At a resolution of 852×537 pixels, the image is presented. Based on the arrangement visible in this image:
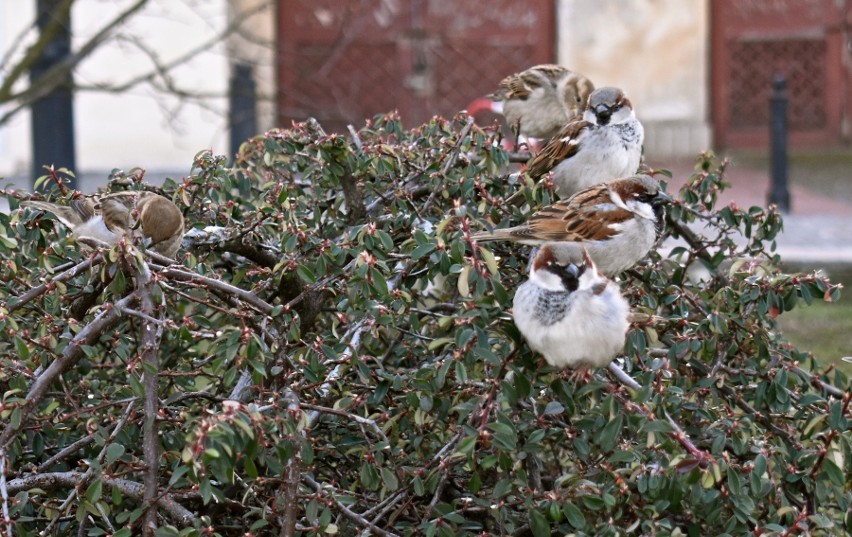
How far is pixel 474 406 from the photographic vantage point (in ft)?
8.82

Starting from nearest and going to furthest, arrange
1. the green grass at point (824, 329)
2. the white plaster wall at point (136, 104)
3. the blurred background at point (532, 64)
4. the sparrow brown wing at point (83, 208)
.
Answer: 1. the sparrow brown wing at point (83, 208)
2. the green grass at point (824, 329)
3. the white plaster wall at point (136, 104)
4. the blurred background at point (532, 64)

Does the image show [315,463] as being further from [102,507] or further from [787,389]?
[787,389]

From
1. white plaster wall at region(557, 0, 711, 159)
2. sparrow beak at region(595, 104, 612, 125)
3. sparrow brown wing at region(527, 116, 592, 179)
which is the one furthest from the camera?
white plaster wall at region(557, 0, 711, 159)

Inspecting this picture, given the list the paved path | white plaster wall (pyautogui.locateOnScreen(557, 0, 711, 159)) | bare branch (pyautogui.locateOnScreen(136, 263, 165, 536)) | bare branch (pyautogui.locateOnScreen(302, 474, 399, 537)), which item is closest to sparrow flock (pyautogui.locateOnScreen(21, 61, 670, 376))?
bare branch (pyautogui.locateOnScreen(136, 263, 165, 536))

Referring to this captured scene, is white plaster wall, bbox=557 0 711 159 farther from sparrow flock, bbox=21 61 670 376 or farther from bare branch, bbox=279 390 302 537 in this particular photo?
bare branch, bbox=279 390 302 537

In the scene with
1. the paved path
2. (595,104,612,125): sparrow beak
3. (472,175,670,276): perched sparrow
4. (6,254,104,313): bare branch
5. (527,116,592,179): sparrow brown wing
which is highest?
(595,104,612,125): sparrow beak

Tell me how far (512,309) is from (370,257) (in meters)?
0.32

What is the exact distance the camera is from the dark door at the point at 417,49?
15.3 meters

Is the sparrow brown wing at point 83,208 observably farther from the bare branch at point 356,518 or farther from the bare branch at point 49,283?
the bare branch at point 356,518

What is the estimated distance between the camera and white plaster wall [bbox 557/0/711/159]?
50.7ft

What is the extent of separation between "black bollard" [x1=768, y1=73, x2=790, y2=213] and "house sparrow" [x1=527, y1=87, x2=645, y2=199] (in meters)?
8.41

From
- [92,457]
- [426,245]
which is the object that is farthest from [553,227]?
[92,457]

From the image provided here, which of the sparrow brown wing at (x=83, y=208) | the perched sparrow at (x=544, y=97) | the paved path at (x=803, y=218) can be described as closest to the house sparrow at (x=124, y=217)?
the sparrow brown wing at (x=83, y=208)

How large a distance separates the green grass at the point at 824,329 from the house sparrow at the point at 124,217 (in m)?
3.81
